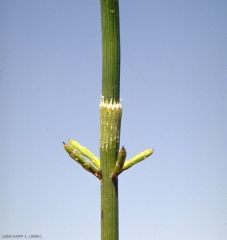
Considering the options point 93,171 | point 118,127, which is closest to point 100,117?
point 118,127

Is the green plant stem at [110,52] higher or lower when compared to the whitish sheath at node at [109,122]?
higher

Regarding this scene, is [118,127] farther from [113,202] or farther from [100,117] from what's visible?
[113,202]

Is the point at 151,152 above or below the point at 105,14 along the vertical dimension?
below

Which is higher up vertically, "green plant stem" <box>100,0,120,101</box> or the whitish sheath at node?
"green plant stem" <box>100,0,120,101</box>

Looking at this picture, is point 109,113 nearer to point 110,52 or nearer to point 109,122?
point 109,122

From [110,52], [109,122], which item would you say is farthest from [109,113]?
[110,52]
